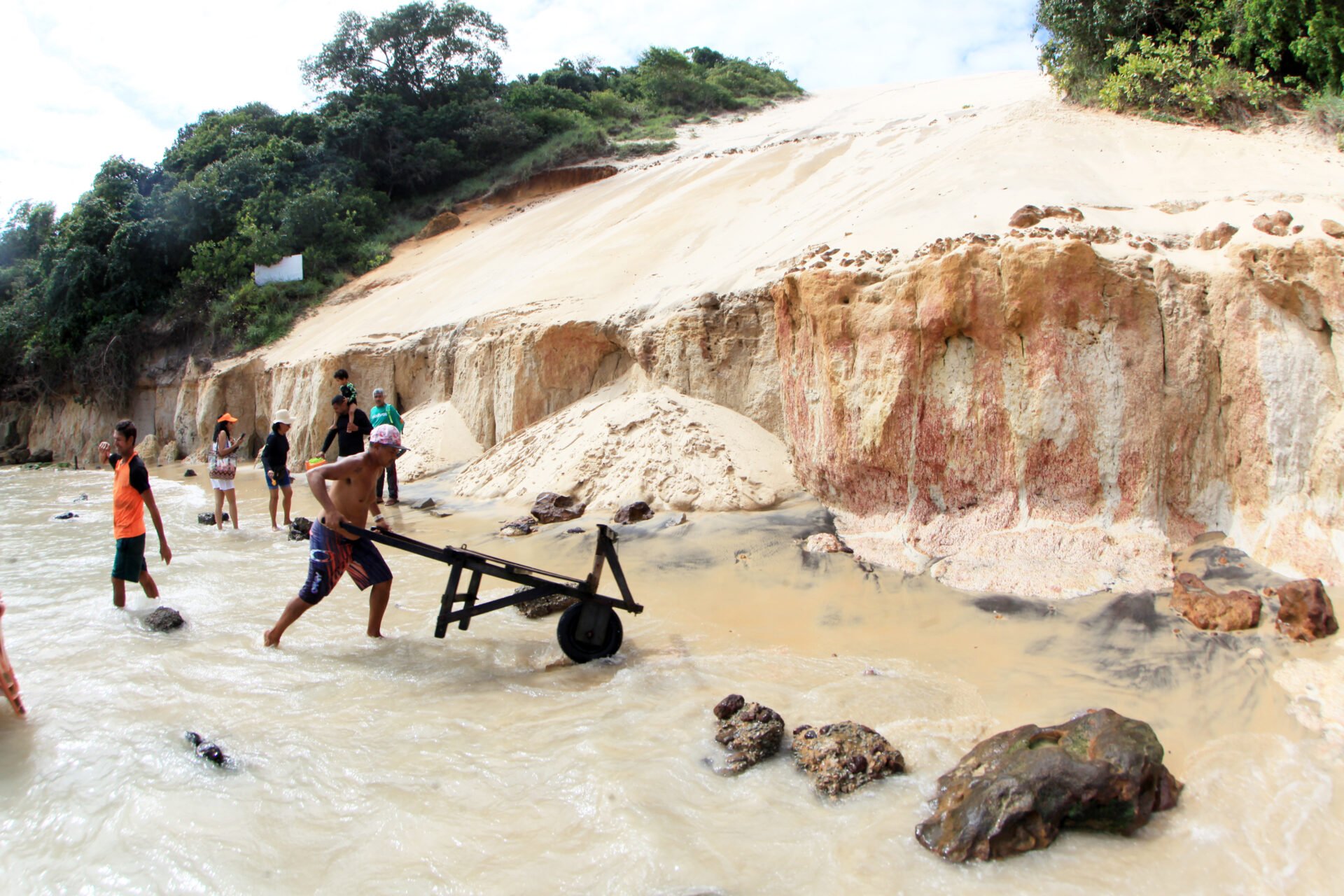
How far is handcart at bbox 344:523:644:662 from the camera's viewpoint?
4352mm

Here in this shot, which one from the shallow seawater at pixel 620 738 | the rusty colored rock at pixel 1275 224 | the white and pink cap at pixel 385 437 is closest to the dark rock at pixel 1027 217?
the rusty colored rock at pixel 1275 224

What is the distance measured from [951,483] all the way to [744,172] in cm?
1044

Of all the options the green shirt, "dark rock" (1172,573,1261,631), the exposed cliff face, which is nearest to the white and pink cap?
the exposed cliff face

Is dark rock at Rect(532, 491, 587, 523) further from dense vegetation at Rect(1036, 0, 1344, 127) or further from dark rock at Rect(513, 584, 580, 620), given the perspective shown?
dense vegetation at Rect(1036, 0, 1344, 127)

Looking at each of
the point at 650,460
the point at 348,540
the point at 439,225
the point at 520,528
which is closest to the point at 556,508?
the point at 520,528

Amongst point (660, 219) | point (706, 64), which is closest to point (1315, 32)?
point (660, 219)

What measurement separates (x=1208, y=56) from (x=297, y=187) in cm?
1993

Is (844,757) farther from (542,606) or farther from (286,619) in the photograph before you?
(286,619)

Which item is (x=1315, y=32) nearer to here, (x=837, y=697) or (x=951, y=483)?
(x=951, y=483)

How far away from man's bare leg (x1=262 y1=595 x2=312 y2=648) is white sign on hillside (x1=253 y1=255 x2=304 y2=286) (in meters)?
16.5

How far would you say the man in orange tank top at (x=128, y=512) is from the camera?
528 centimetres

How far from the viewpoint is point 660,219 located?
519 inches

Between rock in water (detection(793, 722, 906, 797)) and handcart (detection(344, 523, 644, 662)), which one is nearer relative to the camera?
rock in water (detection(793, 722, 906, 797))

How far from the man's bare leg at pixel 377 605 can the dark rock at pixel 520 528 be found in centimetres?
231
